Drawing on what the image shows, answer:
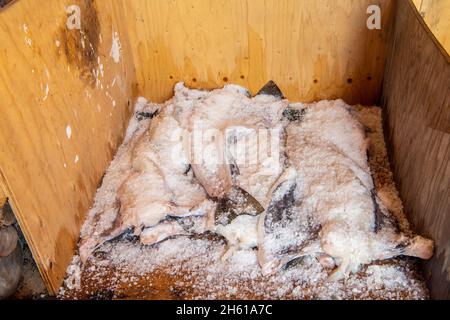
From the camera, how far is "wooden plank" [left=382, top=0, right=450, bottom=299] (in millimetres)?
1306

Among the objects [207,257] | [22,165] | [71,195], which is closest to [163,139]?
[71,195]

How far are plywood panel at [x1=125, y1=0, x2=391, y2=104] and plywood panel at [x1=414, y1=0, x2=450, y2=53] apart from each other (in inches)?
6.1

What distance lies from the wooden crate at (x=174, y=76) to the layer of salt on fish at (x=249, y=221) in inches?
3.8

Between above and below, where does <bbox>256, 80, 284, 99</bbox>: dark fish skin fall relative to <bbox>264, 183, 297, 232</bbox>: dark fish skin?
above

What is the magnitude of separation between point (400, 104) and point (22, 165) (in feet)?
4.91

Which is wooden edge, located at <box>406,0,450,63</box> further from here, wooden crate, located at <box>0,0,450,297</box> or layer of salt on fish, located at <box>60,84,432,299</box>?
layer of salt on fish, located at <box>60,84,432,299</box>

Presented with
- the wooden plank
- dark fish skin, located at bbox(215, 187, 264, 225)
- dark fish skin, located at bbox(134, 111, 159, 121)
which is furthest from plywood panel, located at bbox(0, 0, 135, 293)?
the wooden plank

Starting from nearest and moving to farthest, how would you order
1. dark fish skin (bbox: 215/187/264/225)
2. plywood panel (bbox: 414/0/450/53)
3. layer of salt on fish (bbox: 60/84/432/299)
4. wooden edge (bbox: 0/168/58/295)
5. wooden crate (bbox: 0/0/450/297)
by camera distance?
wooden edge (bbox: 0/168/58/295) < wooden crate (bbox: 0/0/450/297) < layer of salt on fish (bbox: 60/84/432/299) < dark fish skin (bbox: 215/187/264/225) < plywood panel (bbox: 414/0/450/53)

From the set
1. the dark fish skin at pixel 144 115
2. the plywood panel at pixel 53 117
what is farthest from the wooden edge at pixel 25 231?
the dark fish skin at pixel 144 115

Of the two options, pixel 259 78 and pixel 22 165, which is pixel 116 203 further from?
pixel 259 78

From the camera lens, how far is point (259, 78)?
2297mm

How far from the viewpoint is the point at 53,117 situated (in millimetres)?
1454

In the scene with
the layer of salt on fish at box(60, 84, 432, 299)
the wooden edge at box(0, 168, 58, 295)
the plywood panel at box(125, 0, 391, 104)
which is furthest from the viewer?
the plywood panel at box(125, 0, 391, 104)

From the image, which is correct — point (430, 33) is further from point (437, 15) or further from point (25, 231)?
point (25, 231)
